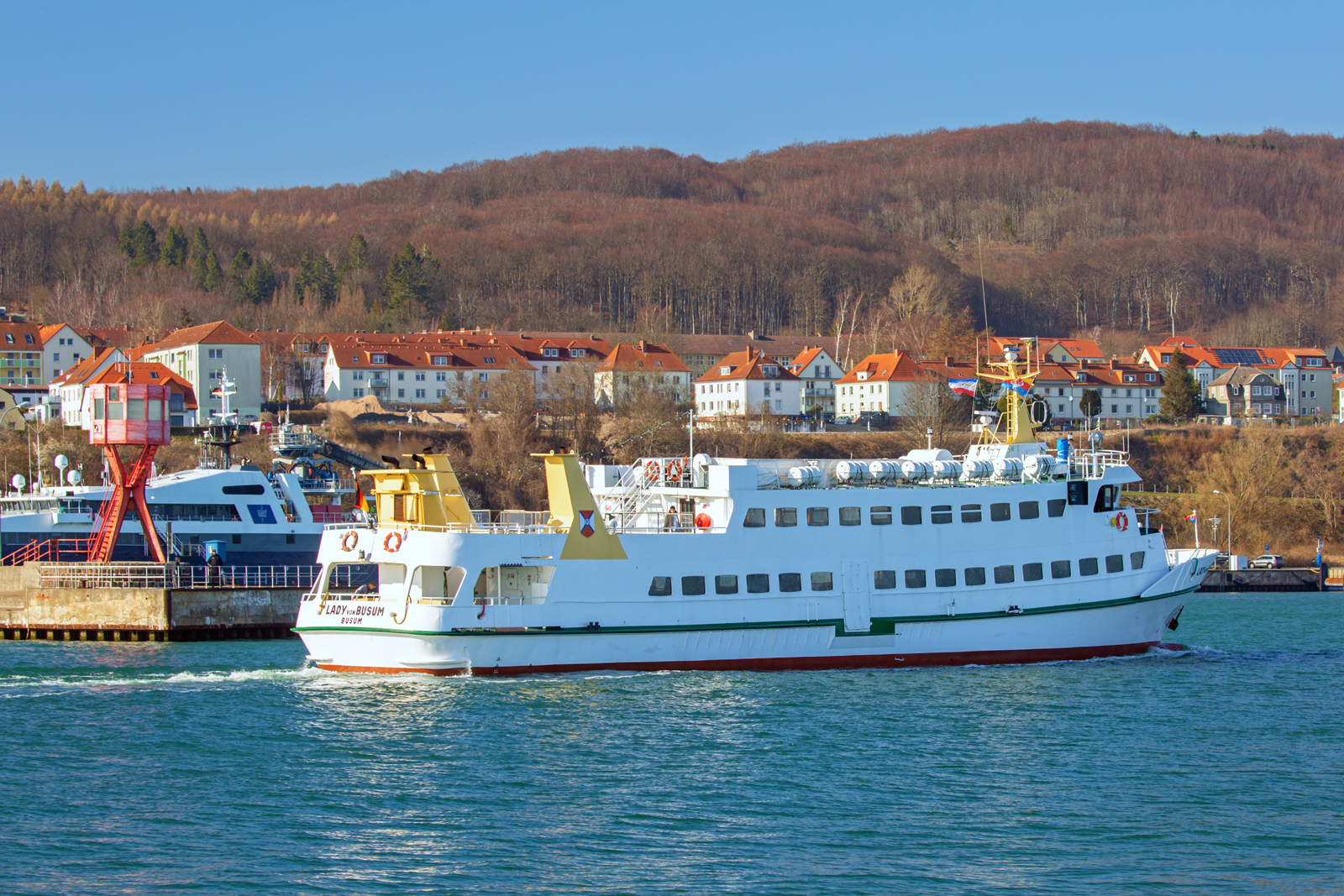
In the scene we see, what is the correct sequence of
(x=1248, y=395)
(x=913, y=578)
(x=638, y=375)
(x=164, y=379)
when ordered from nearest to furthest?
(x=913, y=578), (x=164, y=379), (x=638, y=375), (x=1248, y=395)

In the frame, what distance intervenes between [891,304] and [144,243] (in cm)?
8273

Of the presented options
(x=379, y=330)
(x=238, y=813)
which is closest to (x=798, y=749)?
(x=238, y=813)

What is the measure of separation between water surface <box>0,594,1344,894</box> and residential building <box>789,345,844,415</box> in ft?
237

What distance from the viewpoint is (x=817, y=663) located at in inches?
1197

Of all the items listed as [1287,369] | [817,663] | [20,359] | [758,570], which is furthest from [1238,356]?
[20,359]

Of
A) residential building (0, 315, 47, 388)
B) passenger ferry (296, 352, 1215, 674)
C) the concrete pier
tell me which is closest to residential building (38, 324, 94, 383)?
residential building (0, 315, 47, 388)

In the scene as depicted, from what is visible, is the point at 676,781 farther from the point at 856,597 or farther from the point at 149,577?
the point at 149,577

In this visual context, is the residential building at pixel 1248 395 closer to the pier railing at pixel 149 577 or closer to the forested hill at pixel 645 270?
the forested hill at pixel 645 270

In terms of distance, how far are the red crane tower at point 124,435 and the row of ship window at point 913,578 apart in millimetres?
19708

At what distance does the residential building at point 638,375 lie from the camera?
8775cm

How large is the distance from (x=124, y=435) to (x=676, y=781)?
26.2m

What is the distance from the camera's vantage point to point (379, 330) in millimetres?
122250

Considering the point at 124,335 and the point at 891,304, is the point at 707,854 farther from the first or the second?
the point at 891,304

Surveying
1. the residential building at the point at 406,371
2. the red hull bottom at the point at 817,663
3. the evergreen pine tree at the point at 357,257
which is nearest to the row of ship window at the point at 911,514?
the red hull bottom at the point at 817,663
